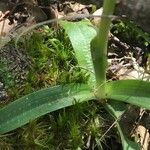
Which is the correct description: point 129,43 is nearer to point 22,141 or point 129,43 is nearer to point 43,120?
point 43,120

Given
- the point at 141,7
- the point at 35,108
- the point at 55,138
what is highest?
the point at 141,7

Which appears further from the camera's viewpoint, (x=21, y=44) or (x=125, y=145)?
(x=21, y=44)

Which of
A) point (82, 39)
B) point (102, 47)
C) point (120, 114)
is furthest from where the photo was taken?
point (82, 39)

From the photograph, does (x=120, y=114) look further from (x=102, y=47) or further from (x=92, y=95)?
(x=102, y=47)

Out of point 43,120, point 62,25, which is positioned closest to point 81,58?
point 62,25

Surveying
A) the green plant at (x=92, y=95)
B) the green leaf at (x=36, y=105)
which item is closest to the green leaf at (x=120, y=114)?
the green plant at (x=92, y=95)

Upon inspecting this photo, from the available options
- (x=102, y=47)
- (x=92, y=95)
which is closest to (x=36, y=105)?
(x=92, y=95)

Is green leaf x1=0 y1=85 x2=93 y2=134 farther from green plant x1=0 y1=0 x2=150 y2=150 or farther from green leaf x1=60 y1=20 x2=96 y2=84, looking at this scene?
green leaf x1=60 y1=20 x2=96 y2=84
